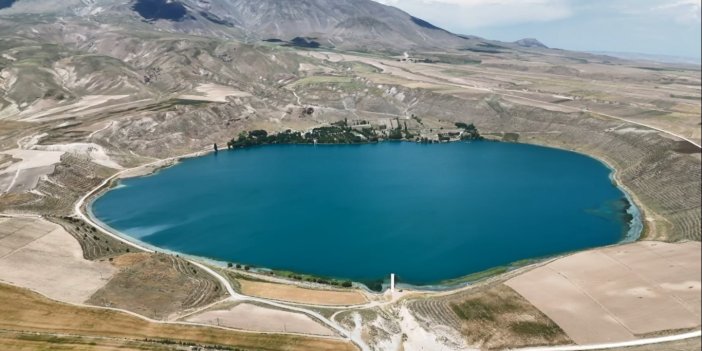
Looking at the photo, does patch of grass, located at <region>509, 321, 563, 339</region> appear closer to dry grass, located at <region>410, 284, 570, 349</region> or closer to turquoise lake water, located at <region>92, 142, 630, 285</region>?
dry grass, located at <region>410, 284, 570, 349</region>

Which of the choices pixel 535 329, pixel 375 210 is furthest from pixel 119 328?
pixel 375 210

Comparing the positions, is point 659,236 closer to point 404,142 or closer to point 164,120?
point 404,142

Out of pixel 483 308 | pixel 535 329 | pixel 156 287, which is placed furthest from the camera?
pixel 156 287

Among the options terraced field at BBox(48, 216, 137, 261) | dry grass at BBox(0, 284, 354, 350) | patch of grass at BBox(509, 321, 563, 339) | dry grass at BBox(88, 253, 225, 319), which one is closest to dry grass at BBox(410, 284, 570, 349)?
patch of grass at BBox(509, 321, 563, 339)

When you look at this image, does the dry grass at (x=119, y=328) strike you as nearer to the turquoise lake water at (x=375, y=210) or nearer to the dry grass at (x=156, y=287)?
the dry grass at (x=156, y=287)

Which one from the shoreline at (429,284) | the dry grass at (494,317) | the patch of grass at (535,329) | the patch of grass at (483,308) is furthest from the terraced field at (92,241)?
the patch of grass at (535,329)

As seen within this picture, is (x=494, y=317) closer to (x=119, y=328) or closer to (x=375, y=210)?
(x=119, y=328)

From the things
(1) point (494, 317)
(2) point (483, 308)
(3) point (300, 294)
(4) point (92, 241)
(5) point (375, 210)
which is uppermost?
(4) point (92, 241)
